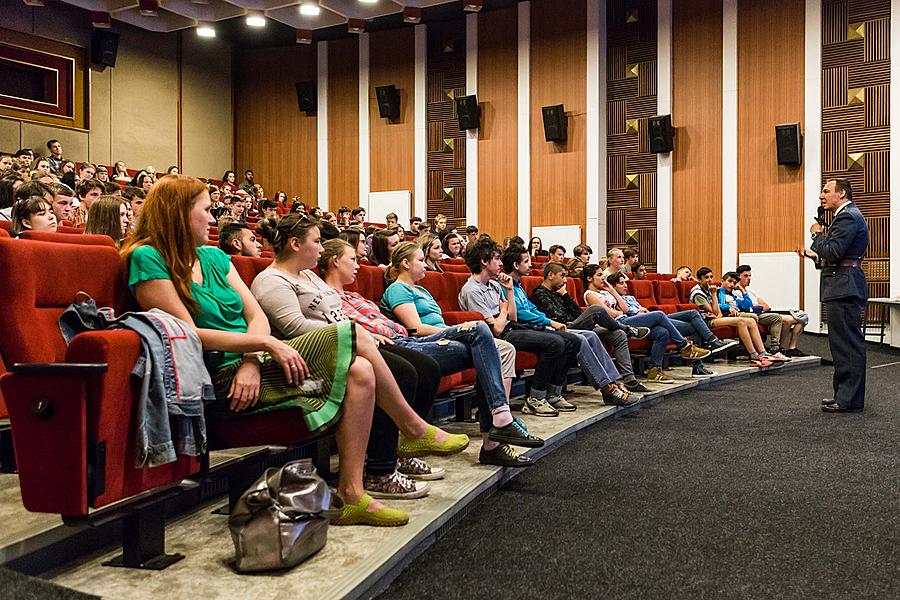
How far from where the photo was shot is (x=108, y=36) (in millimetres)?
7051

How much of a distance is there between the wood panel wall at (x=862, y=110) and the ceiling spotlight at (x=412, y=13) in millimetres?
3257

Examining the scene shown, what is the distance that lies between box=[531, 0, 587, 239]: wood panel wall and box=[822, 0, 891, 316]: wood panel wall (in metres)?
1.95

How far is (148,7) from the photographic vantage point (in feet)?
21.3

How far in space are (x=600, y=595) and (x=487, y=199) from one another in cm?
634

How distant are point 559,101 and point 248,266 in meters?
5.66

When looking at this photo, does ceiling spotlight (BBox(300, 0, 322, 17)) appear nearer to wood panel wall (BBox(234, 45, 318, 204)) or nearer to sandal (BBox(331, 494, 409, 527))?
wood panel wall (BBox(234, 45, 318, 204))

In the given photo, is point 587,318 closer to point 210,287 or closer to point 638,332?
point 638,332

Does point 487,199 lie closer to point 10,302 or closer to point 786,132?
point 786,132

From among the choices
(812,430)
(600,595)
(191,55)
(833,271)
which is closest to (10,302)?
(600,595)

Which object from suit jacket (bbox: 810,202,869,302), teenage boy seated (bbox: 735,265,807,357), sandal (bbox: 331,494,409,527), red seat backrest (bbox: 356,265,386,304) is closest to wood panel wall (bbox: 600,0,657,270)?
teenage boy seated (bbox: 735,265,807,357)

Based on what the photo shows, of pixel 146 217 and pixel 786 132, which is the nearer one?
pixel 146 217

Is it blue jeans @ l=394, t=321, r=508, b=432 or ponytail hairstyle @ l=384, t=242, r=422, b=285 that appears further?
ponytail hairstyle @ l=384, t=242, r=422, b=285

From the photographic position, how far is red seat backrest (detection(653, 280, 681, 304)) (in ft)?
15.5

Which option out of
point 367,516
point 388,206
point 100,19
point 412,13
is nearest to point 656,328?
point 367,516
